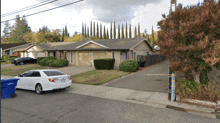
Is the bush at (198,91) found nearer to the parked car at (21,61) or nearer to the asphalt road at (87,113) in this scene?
the asphalt road at (87,113)

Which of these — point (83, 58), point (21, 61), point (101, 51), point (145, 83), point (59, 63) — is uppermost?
point (101, 51)

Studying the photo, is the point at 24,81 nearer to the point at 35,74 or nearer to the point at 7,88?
the point at 35,74

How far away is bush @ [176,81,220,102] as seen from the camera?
661 centimetres

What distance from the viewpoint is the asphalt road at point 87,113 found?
5188 millimetres

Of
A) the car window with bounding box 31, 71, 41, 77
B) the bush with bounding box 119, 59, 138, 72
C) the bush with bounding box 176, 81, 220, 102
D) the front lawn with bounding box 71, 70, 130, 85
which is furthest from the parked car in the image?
the bush with bounding box 176, 81, 220, 102

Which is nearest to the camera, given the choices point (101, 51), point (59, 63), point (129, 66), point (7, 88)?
point (7, 88)

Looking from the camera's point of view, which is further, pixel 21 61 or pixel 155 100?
pixel 21 61

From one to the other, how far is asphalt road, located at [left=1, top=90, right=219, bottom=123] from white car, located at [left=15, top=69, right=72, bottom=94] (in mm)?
1400

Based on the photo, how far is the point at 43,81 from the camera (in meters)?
8.90

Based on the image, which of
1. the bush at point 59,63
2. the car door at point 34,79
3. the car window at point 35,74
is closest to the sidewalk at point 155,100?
the car door at point 34,79

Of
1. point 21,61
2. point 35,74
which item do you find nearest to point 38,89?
point 35,74

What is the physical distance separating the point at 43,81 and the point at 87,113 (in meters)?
4.46

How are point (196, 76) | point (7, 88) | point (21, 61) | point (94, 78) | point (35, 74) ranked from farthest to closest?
point (21, 61) → point (94, 78) → point (35, 74) → point (7, 88) → point (196, 76)

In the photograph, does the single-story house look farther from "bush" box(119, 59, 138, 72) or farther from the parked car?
"bush" box(119, 59, 138, 72)
